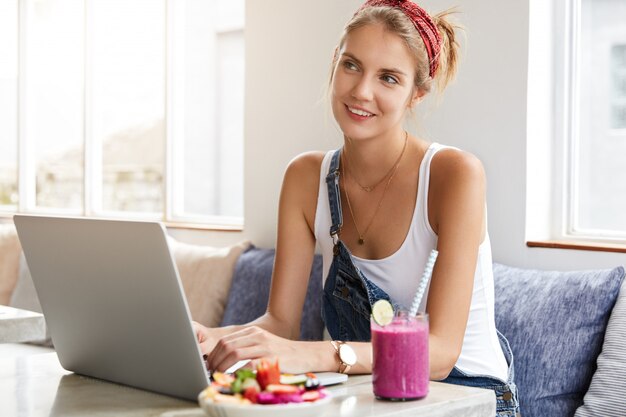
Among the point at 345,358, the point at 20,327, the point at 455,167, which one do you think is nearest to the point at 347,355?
the point at 345,358

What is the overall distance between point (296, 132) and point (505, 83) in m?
0.98

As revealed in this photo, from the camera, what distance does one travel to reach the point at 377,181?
7.00 feet

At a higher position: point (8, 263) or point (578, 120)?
point (578, 120)

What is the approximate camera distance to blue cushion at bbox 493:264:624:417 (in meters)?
2.46

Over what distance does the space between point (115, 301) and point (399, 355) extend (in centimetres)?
43

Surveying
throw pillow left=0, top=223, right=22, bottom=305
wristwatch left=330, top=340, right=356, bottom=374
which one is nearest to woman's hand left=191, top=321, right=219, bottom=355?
wristwatch left=330, top=340, right=356, bottom=374

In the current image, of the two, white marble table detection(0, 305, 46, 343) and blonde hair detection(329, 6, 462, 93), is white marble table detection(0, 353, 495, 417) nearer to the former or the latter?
white marble table detection(0, 305, 46, 343)

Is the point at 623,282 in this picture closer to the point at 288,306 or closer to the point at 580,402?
the point at 580,402

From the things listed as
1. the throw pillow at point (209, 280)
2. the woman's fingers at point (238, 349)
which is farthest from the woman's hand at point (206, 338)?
the throw pillow at point (209, 280)

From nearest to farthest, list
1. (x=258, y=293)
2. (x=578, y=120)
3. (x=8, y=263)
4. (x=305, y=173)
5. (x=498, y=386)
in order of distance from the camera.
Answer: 1. (x=498, y=386)
2. (x=305, y=173)
3. (x=578, y=120)
4. (x=258, y=293)
5. (x=8, y=263)

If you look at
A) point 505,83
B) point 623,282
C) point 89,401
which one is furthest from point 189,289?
point 89,401

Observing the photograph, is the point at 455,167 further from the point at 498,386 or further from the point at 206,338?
the point at 206,338

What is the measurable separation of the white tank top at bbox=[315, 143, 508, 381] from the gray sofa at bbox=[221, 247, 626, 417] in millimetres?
458

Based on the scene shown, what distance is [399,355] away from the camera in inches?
51.6
